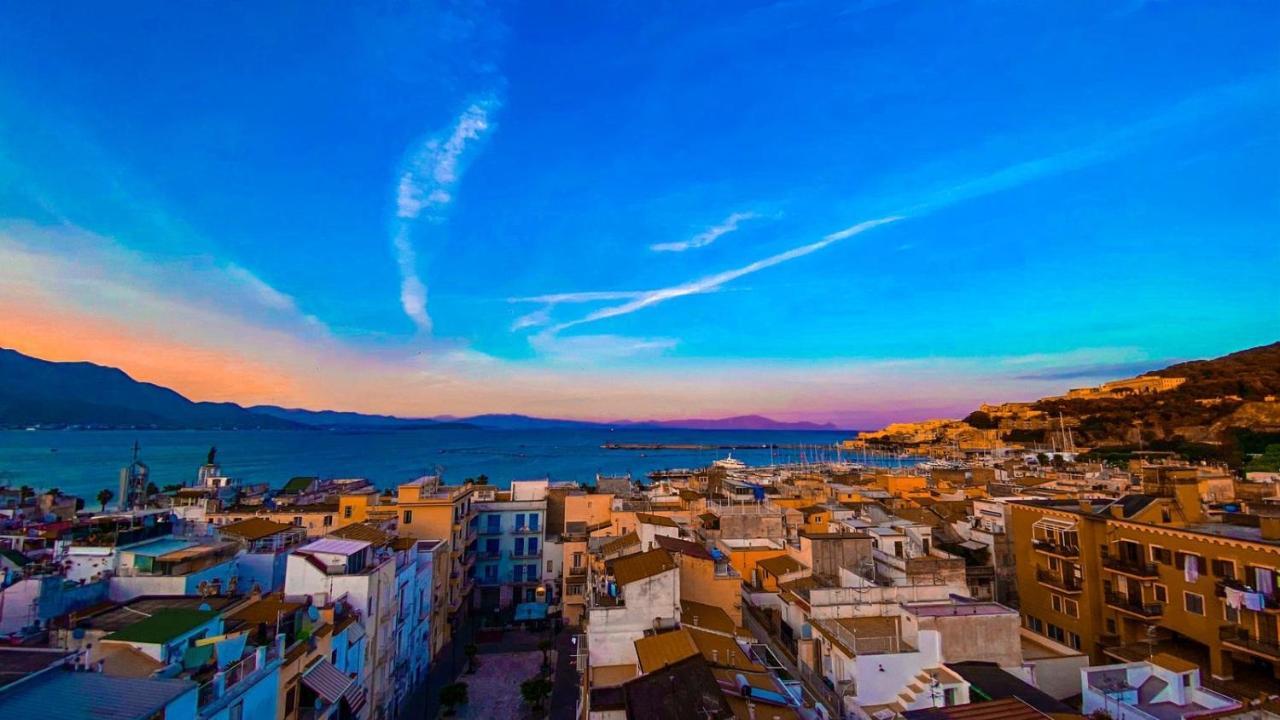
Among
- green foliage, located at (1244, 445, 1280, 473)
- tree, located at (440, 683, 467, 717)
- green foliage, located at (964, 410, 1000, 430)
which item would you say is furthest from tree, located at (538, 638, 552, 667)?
green foliage, located at (964, 410, 1000, 430)

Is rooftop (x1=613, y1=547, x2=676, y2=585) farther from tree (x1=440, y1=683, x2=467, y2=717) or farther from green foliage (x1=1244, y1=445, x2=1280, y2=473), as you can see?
green foliage (x1=1244, y1=445, x2=1280, y2=473)

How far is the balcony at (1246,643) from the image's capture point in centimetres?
1889

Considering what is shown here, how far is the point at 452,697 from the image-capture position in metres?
23.0

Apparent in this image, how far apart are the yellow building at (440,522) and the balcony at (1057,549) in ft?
99.5

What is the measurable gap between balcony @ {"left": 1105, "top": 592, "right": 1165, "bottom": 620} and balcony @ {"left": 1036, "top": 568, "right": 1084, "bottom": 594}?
4.77 ft

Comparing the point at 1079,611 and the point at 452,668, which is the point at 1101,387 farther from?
the point at 452,668

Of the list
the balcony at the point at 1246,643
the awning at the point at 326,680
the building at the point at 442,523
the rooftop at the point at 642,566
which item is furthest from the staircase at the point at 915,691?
the building at the point at 442,523

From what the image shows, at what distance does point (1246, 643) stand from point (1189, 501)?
8.11m

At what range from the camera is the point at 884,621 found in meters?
19.2

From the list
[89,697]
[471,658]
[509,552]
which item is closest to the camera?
[89,697]

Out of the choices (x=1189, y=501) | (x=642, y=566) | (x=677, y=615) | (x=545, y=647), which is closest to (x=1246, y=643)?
(x=1189, y=501)

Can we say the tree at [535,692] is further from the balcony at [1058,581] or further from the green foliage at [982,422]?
the green foliage at [982,422]

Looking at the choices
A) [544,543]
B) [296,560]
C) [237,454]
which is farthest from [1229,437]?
[237,454]

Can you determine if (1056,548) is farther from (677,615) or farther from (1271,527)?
(677,615)
